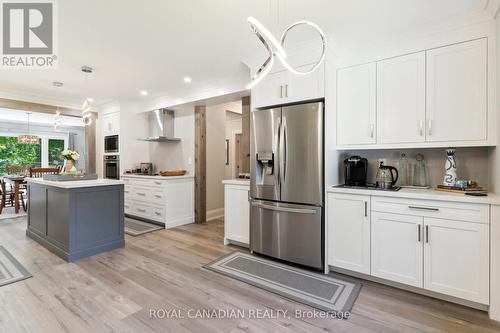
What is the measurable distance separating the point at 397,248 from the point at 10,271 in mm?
4065

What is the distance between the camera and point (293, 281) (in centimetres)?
247

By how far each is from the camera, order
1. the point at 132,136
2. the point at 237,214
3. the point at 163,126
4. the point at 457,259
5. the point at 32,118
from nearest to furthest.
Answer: the point at 457,259, the point at 237,214, the point at 163,126, the point at 132,136, the point at 32,118

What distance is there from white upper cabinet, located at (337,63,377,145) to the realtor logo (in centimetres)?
294

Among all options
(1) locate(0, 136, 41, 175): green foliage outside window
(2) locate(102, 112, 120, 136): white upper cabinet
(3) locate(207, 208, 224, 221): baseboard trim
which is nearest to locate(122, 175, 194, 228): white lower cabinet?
(3) locate(207, 208, 224, 221): baseboard trim

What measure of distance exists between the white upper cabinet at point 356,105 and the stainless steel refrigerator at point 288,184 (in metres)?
0.38

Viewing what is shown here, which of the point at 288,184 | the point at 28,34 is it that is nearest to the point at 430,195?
the point at 288,184

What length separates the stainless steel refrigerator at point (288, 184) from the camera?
263cm

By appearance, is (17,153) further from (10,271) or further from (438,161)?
(438,161)

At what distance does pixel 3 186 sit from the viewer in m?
5.36

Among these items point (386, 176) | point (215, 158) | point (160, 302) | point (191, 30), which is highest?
point (191, 30)

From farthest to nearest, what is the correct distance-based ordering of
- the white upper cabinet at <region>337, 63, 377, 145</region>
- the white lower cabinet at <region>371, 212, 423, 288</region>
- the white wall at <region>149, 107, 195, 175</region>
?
the white wall at <region>149, 107, 195, 175</region>, the white upper cabinet at <region>337, 63, 377, 145</region>, the white lower cabinet at <region>371, 212, 423, 288</region>

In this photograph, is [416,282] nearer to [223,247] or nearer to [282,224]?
[282,224]

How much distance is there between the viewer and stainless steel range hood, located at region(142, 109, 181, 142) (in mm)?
5191

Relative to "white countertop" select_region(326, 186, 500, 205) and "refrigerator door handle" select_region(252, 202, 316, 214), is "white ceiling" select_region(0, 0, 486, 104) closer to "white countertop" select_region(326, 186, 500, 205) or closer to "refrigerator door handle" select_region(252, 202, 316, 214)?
"white countertop" select_region(326, 186, 500, 205)
